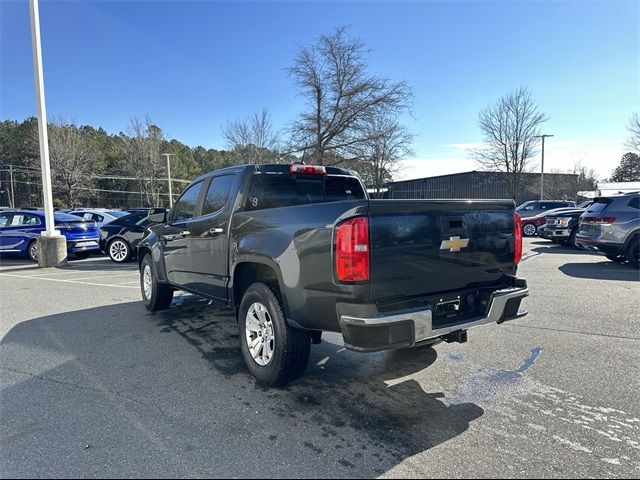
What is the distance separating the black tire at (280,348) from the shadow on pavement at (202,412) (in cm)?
12

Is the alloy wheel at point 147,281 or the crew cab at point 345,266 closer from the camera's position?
the crew cab at point 345,266

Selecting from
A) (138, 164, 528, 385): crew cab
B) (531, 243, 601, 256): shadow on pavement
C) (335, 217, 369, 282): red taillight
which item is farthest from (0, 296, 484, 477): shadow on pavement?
(531, 243, 601, 256): shadow on pavement

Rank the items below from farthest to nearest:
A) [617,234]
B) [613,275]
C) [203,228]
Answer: [617,234] < [613,275] < [203,228]

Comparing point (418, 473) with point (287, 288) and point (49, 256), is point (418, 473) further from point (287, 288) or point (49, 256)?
point (49, 256)

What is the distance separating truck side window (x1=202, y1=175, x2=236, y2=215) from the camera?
15.1 feet

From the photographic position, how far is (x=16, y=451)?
2.74 meters

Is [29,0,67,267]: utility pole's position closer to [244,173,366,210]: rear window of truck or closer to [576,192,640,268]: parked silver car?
[244,173,366,210]: rear window of truck

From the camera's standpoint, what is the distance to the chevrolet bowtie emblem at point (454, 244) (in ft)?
10.7

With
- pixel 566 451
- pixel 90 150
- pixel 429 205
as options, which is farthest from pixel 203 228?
pixel 90 150

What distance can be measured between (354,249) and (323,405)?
1.35m

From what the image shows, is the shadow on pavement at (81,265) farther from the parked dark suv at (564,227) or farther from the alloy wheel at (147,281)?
the parked dark suv at (564,227)

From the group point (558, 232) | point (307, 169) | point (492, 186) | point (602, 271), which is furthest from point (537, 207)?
point (492, 186)

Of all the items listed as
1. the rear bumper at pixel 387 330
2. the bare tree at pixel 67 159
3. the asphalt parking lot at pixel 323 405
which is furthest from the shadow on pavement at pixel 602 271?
the bare tree at pixel 67 159

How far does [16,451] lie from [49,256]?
36.0 ft
